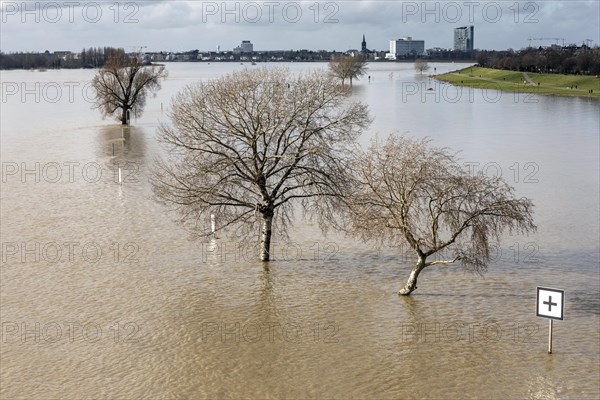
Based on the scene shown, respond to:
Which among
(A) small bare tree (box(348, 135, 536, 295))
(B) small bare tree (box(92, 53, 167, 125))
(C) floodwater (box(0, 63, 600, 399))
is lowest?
(C) floodwater (box(0, 63, 600, 399))

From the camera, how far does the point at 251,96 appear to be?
2889cm

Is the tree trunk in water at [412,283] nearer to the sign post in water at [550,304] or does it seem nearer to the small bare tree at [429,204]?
the small bare tree at [429,204]

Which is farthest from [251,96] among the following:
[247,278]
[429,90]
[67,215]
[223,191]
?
[429,90]

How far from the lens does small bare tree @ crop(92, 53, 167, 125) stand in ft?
250

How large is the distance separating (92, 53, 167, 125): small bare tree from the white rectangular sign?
62.2 meters

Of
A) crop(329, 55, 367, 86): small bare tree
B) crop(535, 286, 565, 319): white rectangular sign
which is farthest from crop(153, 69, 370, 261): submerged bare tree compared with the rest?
crop(329, 55, 367, 86): small bare tree

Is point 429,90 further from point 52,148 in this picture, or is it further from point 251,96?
point 251,96

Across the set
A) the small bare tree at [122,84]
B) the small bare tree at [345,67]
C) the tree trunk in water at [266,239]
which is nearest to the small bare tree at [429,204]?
the tree trunk in water at [266,239]

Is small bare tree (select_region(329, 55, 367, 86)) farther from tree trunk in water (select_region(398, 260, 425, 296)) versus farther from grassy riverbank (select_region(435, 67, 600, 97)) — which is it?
tree trunk in water (select_region(398, 260, 425, 296))

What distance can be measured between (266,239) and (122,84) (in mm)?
53477

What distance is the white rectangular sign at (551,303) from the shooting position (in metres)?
20.4

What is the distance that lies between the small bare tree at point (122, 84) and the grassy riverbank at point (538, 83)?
74.2 m

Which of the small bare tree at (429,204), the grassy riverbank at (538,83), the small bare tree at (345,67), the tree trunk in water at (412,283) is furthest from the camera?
the small bare tree at (345,67)

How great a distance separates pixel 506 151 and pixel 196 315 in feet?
126
